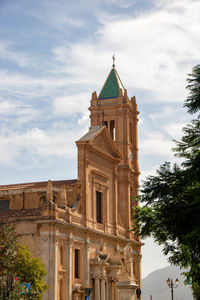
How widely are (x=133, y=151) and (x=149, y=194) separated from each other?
45.8 m

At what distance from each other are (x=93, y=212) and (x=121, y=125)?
1488cm

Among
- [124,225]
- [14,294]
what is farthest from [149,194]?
[124,225]

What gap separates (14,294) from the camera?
3241 cm

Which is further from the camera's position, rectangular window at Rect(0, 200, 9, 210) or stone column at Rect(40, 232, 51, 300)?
rectangular window at Rect(0, 200, 9, 210)

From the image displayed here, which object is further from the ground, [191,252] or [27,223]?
[27,223]

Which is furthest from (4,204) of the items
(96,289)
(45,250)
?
(96,289)

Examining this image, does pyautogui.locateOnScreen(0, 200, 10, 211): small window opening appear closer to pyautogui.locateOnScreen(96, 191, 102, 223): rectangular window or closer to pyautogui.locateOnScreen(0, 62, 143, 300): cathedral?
pyautogui.locateOnScreen(0, 62, 143, 300): cathedral

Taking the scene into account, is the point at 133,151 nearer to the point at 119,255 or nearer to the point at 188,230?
the point at 119,255

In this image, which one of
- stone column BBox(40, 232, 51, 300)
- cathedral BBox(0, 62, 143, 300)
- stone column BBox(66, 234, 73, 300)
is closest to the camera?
stone column BBox(40, 232, 51, 300)

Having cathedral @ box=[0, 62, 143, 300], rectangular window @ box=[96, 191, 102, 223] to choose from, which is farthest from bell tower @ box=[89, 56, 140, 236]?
rectangular window @ box=[96, 191, 102, 223]

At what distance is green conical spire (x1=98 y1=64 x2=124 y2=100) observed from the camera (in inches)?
2689

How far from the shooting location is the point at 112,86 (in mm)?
68875

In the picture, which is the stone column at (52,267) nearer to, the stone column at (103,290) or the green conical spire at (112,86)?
the stone column at (103,290)

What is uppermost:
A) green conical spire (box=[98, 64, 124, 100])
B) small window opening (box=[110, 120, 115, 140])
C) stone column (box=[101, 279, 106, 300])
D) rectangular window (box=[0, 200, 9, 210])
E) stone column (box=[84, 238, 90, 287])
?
green conical spire (box=[98, 64, 124, 100])
